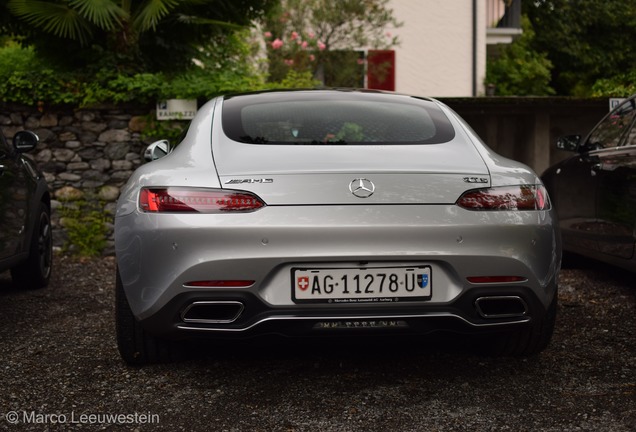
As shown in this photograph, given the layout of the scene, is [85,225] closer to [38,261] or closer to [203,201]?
[38,261]

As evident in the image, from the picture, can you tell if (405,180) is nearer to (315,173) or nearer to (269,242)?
(315,173)

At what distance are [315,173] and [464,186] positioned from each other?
24.4 inches

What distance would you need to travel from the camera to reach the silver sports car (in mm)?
3678

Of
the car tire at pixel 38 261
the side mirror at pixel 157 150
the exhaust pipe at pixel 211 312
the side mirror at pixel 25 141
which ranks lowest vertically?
the car tire at pixel 38 261

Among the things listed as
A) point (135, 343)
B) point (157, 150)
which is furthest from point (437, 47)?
point (135, 343)

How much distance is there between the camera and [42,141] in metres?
9.84

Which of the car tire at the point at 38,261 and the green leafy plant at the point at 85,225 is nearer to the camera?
the car tire at the point at 38,261

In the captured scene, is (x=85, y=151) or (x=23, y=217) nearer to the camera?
(x=23, y=217)

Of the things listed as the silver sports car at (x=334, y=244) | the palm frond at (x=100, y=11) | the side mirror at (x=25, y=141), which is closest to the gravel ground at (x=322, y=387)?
the silver sports car at (x=334, y=244)

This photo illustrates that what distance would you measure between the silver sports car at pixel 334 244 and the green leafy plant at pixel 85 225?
19.4ft

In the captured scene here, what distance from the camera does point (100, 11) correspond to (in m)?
9.37

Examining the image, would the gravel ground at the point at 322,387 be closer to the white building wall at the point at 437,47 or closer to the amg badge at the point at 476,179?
the amg badge at the point at 476,179

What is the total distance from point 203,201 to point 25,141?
3.36 metres

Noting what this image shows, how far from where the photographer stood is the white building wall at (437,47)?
1964 cm
